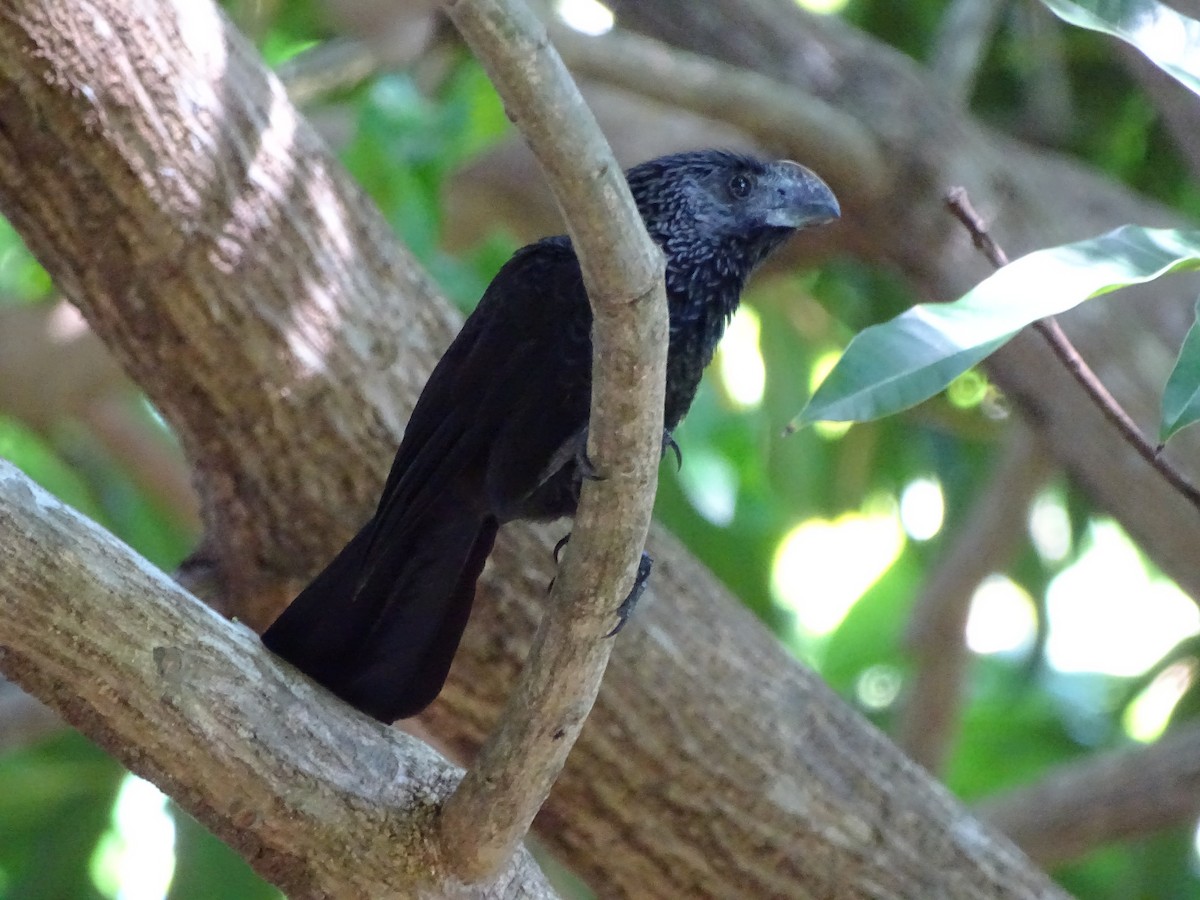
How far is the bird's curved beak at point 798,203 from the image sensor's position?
2.41 m

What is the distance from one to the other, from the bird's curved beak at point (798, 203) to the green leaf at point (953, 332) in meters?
0.67

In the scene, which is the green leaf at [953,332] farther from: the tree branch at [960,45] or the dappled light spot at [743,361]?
the dappled light spot at [743,361]

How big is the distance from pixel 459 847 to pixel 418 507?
524mm

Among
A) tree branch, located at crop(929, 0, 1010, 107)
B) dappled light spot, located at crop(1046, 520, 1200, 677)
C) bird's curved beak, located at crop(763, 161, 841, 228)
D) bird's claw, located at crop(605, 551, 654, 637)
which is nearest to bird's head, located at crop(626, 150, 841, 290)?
bird's curved beak, located at crop(763, 161, 841, 228)

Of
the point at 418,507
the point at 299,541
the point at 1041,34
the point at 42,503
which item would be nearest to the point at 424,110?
the point at 299,541

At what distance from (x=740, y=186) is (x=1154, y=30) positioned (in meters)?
0.78

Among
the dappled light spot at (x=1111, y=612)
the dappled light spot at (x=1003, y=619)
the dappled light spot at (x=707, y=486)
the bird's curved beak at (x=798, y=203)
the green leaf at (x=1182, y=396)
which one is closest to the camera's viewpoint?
the green leaf at (x=1182, y=396)

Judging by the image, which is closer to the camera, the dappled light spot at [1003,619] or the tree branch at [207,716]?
the tree branch at [207,716]

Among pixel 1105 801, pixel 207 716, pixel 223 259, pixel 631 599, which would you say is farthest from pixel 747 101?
pixel 207 716

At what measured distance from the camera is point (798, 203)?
242 centimetres

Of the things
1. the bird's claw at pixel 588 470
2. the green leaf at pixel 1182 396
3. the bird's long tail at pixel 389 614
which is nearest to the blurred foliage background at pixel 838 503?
the bird's long tail at pixel 389 614

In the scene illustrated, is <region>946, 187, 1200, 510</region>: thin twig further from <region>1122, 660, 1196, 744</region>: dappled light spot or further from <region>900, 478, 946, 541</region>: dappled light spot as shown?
<region>900, 478, 946, 541</region>: dappled light spot

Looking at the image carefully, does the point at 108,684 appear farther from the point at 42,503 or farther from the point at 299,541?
the point at 299,541

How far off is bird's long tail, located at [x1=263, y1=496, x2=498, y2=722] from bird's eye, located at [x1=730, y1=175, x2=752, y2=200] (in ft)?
2.36
